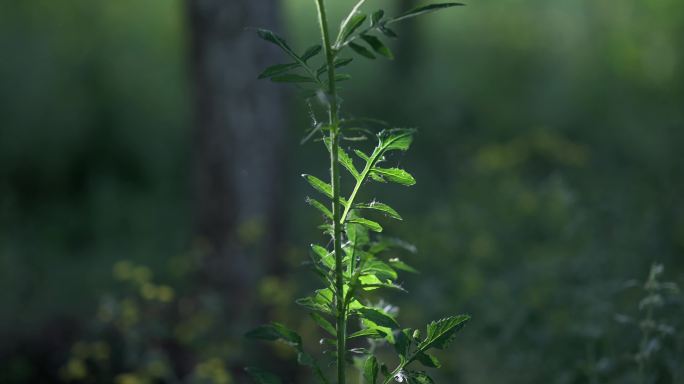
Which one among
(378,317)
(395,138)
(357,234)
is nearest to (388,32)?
(395,138)

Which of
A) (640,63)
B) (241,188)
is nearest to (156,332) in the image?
(241,188)

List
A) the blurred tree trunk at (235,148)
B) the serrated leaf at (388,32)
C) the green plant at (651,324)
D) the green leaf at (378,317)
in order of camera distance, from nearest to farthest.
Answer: the serrated leaf at (388,32) < the green leaf at (378,317) < the green plant at (651,324) < the blurred tree trunk at (235,148)

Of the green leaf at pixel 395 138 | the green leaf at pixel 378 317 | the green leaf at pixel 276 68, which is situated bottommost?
the green leaf at pixel 378 317

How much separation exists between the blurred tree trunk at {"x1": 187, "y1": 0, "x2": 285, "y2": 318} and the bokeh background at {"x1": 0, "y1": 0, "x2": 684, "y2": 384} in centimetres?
1

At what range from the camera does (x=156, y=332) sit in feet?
10.3

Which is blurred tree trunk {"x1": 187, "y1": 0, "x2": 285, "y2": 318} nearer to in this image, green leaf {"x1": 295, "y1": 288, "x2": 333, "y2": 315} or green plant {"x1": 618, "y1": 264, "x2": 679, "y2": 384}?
green plant {"x1": 618, "y1": 264, "x2": 679, "y2": 384}

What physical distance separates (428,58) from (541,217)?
19.1 ft

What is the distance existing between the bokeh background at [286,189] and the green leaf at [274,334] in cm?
77

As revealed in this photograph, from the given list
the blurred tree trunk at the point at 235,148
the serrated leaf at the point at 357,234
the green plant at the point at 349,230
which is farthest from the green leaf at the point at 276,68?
the blurred tree trunk at the point at 235,148

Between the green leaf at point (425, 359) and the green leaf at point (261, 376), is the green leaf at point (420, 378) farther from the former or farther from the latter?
the green leaf at point (261, 376)

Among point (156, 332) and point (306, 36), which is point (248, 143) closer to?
point (156, 332)

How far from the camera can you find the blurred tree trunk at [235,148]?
4.14 meters

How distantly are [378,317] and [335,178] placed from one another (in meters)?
0.21

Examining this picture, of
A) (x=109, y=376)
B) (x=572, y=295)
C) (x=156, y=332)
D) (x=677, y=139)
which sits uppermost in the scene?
(x=677, y=139)
